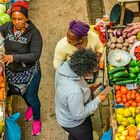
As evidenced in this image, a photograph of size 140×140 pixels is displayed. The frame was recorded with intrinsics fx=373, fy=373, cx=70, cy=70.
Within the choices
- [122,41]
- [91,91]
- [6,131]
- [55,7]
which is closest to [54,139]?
[6,131]

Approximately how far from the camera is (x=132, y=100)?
14.2 ft

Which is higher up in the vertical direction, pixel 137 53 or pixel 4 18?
pixel 4 18

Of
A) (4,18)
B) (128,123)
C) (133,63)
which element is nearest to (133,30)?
(133,63)

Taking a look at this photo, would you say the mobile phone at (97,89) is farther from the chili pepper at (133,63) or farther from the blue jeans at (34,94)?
the blue jeans at (34,94)

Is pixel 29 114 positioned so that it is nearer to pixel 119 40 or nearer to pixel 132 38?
pixel 119 40

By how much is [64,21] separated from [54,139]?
2.46m

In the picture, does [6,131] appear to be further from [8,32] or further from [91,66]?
[91,66]

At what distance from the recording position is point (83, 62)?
3.44m

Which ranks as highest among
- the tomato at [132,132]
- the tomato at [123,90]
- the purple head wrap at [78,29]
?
the purple head wrap at [78,29]

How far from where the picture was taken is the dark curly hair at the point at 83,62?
344 cm

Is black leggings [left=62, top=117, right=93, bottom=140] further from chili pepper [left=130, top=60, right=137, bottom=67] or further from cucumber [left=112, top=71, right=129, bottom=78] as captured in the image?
chili pepper [left=130, top=60, right=137, bottom=67]

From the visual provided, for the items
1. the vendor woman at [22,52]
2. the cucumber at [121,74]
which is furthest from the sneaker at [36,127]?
the cucumber at [121,74]

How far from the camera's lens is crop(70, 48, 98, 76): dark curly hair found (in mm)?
3438

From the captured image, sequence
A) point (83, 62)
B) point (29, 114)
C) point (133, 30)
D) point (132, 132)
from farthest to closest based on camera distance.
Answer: point (29, 114), point (133, 30), point (132, 132), point (83, 62)
